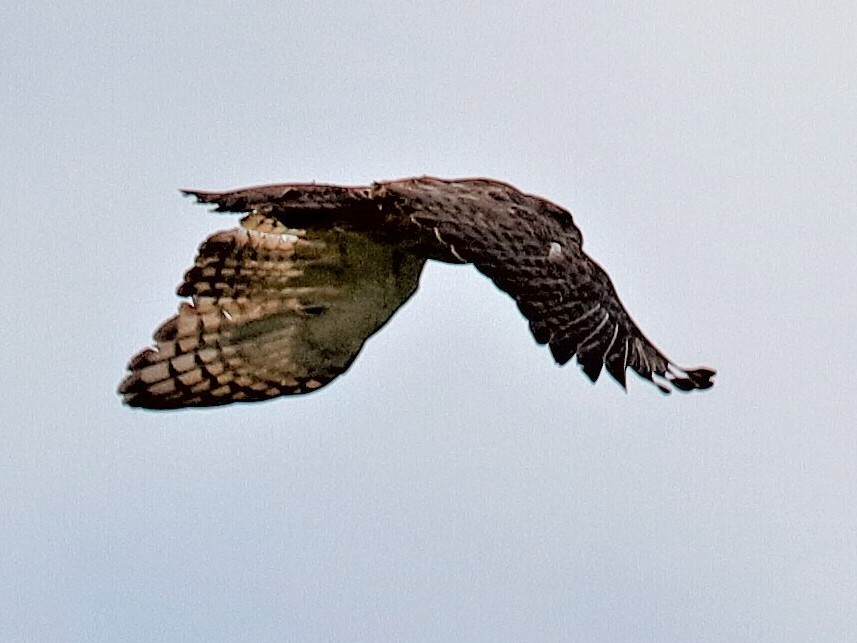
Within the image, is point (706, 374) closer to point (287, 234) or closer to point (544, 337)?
point (544, 337)

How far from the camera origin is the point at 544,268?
19.3 m

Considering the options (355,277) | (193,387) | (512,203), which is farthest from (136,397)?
(512,203)

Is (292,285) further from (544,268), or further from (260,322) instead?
(544,268)

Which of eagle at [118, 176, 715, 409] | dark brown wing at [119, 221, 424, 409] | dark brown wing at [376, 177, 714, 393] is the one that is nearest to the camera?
dark brown wing at [376, 177, 714, 393]

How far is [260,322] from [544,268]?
3.35 meters

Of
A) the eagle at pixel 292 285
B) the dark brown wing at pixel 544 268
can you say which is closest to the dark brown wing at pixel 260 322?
the eagle at pixel 292 285

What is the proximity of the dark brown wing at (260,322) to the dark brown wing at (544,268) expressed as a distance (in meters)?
1.50

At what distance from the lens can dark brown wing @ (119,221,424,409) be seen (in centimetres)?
2186

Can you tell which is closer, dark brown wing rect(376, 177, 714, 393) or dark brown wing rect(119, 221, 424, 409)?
dark brown wing rect(376, 177, 714, 393)

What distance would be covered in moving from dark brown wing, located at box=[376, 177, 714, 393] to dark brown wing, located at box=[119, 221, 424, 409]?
150 cm

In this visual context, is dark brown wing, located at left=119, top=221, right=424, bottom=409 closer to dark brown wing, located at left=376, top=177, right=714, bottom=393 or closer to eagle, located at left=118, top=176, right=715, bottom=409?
eagle, located at left=118, top=176, right=715, bottom=409

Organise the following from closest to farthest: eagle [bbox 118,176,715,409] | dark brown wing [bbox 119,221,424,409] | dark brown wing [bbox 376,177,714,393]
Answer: dark brown wing [bbox 376,177,714,393] < eagle [bbox 118,176,715,409] < dark brown wing [bbox 119,221,424,409]

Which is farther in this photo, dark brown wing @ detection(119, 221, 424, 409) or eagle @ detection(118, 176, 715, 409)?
dark brown wing @ detection(119, 221, 424, 409)

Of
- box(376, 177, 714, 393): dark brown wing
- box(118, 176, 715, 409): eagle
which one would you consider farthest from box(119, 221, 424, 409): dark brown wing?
box(376, 177, 714, 393): dark brown wing
